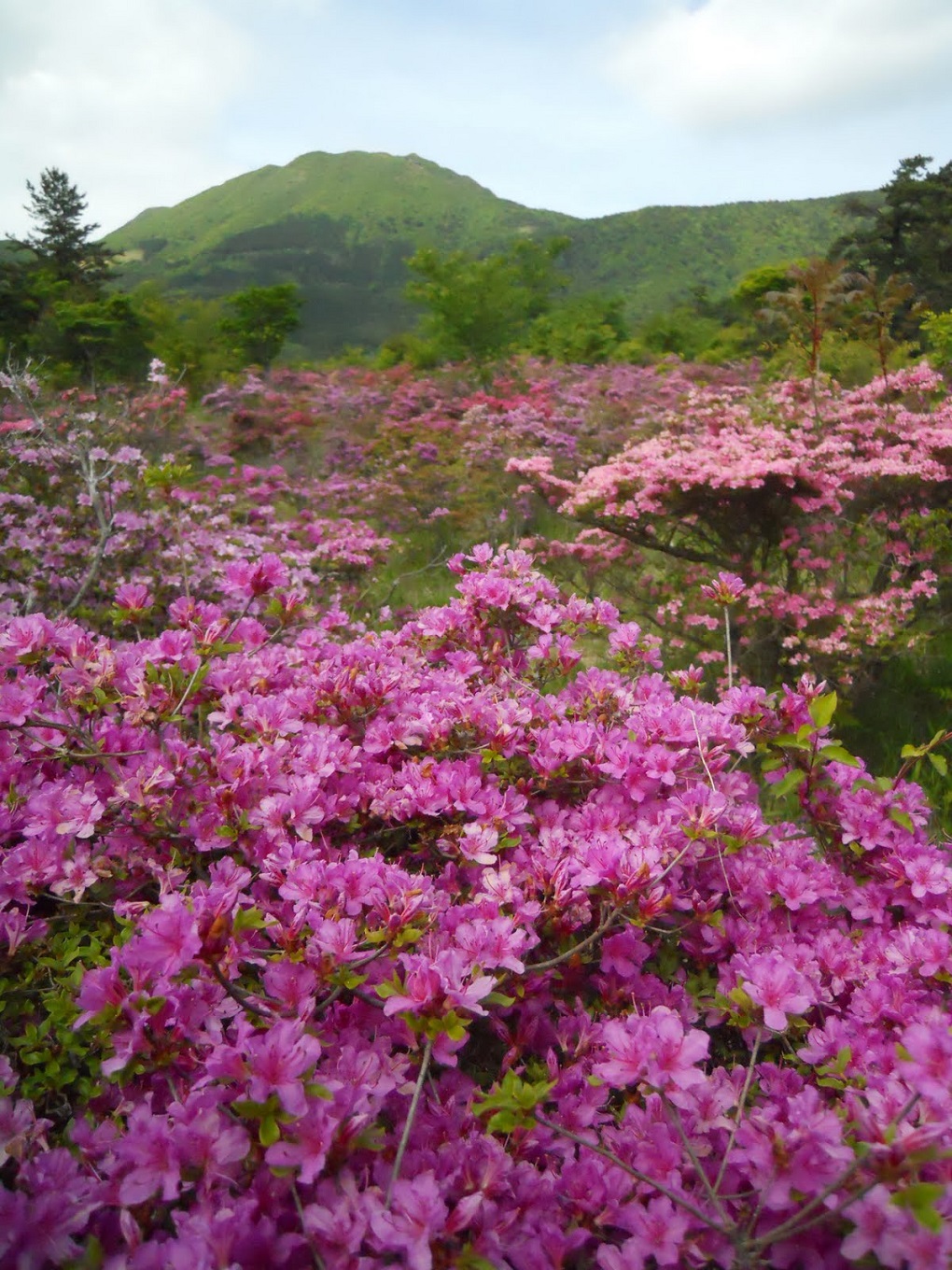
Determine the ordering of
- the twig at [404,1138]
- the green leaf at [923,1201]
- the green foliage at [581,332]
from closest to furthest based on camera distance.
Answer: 1. the green leaf at [923,1201]
2. the twig at [404,1138]
3. the green foliage at [581,332]

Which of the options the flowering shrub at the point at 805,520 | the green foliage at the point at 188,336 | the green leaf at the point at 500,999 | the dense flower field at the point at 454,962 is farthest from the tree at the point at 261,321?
the green leaf at the point at 500,999

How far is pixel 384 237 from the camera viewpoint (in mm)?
70125

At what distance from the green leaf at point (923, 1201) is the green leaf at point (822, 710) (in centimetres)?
76

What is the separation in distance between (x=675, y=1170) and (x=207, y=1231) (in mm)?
494

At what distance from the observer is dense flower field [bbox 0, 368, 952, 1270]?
0.77 metres

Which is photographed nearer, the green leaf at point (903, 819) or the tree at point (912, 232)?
the green leaf at point (903, 819)

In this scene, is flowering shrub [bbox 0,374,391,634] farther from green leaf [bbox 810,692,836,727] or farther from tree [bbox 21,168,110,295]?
tree [bbox 21,168,110,295]

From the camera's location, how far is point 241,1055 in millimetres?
837

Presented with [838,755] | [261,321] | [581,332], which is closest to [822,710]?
[838,755]

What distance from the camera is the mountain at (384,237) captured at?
50.0m

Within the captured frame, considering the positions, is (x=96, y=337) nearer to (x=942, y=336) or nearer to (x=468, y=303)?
(x=468, y=303)

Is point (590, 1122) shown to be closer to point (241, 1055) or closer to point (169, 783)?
point (241, 1055)

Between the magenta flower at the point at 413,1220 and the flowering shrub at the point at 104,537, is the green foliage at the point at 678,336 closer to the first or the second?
the flowering shrub at the point at 104,537

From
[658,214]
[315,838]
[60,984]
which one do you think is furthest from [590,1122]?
[658,214]
